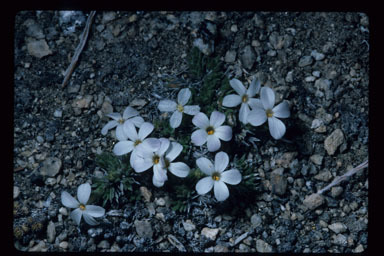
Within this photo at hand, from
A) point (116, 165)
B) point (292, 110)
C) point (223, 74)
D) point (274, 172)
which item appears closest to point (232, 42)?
point (223, 74)

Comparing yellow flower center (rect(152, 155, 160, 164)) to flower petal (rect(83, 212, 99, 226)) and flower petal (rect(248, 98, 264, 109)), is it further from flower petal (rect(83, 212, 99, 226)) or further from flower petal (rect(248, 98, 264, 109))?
flower petal (rect(248, 98, 264, 109))

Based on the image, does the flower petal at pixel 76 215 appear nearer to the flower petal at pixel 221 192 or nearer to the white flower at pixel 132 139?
the white flower at pixel 132 139

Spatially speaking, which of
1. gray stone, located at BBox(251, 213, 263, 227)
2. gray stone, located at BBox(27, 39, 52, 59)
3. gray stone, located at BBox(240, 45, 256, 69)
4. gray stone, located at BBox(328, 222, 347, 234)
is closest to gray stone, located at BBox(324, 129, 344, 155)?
gray stone, located at BBox(328, 222, 347, 234)

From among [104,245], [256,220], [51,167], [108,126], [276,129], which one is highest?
[276,129]

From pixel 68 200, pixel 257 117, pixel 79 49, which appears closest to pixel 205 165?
pixel 257 117

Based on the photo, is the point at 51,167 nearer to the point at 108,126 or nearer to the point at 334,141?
the point at 108,126

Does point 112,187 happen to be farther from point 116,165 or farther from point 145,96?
point 145,96

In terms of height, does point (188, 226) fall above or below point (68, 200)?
below
